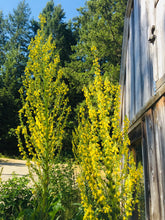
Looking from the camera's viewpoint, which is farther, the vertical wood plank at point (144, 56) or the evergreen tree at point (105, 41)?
the evergreen tree at point (105, 41)

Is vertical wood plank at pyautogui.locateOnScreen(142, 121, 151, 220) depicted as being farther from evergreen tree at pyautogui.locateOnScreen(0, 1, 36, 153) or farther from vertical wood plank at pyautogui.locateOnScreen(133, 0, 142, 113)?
evergreen tree at pyautogui.locateOnScreen(0, 1, 36, 153)

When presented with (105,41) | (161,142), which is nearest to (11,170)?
(161,142)

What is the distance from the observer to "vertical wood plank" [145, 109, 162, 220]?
5.85 ft

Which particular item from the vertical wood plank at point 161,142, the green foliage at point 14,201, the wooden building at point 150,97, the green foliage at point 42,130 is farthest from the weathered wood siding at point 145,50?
the green foliage at point 14,201

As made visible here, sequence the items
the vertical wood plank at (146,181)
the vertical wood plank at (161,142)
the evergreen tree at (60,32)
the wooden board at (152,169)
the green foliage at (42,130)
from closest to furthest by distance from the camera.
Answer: the vertical wood plank at (161,142), the wooden board at (152,169), the vertical wood plank at (146,181), the green foliage at (42,130), the evergreen tree at (60,32)

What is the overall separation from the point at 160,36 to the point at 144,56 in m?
0.42

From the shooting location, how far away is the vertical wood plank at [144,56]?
2.23 meters

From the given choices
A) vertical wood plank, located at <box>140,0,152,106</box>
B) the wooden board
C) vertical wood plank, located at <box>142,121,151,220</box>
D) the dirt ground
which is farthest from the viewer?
the dirt ground

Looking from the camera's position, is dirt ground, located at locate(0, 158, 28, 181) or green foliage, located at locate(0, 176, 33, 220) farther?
dirt ground, located at locate(0, 158, 28, 181)

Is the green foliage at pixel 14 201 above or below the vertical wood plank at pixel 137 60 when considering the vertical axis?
below

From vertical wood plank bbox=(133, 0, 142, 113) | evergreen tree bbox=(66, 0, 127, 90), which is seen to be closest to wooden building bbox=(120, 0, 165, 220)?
vertical wood plank bbox=(133, 0, 142, 113)

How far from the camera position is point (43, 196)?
95.0 inches

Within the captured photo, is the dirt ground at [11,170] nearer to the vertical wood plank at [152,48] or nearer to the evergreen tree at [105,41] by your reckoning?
the evergreen tree at [105,41]

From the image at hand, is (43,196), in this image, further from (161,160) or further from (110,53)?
(110,53)
